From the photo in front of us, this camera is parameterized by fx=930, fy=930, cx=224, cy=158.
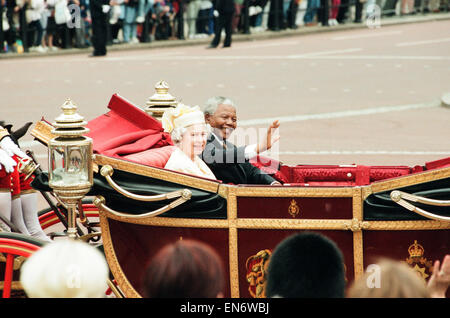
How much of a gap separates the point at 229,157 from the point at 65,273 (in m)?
2.64

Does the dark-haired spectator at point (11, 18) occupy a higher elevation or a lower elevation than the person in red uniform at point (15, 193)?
higher

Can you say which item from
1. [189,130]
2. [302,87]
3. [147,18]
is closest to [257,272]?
[189,130]

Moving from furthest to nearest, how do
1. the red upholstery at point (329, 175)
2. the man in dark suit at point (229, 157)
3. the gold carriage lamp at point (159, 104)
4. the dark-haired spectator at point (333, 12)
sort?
the dark-haired spectator at point (333, 12)
the gold carriage lamp at point (159, 104)
the red upholstery at point (329, 175)
the man in dark suit at point (229, 157)

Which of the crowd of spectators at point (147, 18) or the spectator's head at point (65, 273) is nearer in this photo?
the spectator's head at point (65, 273)

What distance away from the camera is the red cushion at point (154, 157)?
5012mm

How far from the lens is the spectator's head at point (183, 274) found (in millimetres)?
2725

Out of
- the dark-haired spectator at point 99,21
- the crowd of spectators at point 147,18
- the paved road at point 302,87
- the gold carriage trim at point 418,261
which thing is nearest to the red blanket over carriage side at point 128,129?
the gold carriage trim at point 418,261

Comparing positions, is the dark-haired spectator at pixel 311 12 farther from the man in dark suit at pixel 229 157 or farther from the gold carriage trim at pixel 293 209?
the gold carriage trim at pixel 293 209

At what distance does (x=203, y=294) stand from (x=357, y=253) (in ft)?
6.00

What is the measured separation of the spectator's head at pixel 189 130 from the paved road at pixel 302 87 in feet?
15.0

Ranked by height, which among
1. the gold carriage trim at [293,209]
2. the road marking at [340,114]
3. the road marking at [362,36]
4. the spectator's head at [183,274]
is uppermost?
the spectator's head at [183,274]

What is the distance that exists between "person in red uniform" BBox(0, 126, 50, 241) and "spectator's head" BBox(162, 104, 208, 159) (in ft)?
2.73

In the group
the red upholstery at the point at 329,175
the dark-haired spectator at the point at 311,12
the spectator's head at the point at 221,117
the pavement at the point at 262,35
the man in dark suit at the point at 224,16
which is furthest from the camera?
the dark-haired spectator at the point at 311,12
